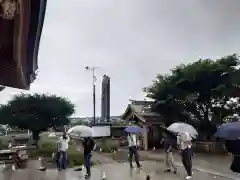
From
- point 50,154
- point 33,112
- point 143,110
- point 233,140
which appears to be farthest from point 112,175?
point 33,112

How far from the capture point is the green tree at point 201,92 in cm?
2339

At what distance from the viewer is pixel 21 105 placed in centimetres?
2839

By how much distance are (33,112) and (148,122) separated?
9992 millimetres

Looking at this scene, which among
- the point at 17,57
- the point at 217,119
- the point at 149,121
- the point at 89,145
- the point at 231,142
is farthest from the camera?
the point at 149,121

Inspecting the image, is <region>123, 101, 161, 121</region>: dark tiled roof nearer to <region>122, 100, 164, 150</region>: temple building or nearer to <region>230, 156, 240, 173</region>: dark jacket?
<region>122, 100, 164, 150</region>: temple building

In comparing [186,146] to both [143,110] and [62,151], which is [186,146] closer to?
[62,151]

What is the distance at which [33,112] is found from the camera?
2816 centimetres

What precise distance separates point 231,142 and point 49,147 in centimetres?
2119

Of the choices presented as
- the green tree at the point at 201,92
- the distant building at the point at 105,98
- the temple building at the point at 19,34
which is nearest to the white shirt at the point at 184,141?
the temple building at the point at 19,34

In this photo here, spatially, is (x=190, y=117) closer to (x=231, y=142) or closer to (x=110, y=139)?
(x=110, y=139)

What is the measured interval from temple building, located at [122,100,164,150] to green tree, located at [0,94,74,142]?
672cm

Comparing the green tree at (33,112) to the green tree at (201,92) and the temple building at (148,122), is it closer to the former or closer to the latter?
the temple building at (148,122)

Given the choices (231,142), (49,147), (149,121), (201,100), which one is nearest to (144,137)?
(149,121)

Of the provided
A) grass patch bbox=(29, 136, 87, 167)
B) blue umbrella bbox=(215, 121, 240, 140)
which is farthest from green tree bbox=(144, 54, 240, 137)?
blue umbrella bbox=(215, 121, 240, 140)
